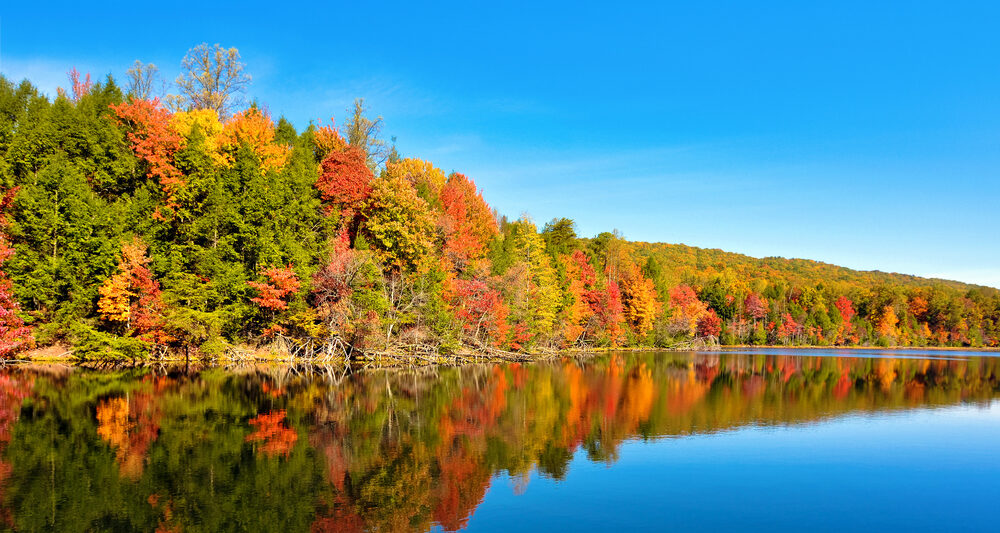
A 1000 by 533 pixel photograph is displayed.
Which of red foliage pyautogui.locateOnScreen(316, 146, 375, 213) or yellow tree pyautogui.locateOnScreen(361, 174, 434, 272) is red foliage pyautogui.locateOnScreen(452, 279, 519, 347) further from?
red foliage pyautogui.locateOnScreen(316, 146, 375, 213)

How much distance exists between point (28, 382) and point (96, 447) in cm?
1796

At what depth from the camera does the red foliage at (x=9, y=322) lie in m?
35.2

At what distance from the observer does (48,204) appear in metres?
39.2

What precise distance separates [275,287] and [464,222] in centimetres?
2528

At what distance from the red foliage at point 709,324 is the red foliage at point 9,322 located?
99900mm

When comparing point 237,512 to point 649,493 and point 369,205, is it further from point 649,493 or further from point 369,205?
point 369,205

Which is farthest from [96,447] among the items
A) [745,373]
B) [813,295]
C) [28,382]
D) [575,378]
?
[813,295]

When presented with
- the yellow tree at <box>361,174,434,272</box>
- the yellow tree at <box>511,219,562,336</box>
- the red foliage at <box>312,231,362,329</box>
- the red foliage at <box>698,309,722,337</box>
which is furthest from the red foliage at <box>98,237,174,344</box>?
the red foliage at <box>698,309,722,337</box>

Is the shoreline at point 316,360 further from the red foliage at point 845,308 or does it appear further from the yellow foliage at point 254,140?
the red foliage at point 845,308

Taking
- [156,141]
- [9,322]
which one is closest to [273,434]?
[9,322]

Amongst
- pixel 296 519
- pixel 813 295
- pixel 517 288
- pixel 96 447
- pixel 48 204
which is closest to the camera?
pixel 296 519

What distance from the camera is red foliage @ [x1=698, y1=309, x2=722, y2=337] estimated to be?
109125 mm

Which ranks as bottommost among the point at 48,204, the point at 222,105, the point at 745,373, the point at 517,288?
the point at 745,373

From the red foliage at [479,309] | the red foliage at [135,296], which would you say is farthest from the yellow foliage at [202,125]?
the red foliage at [479,309]
